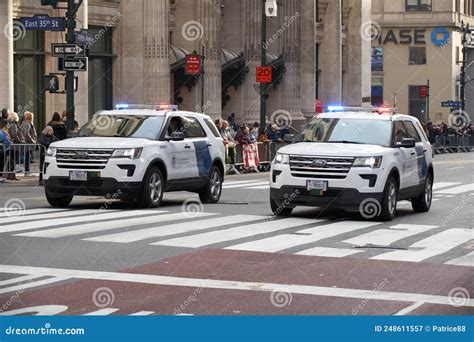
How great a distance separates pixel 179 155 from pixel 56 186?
2556 mm

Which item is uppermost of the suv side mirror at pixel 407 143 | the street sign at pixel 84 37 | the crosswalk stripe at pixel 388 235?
the street sign at pixel 84 37

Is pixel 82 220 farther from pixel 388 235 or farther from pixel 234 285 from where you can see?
pixel 234 285

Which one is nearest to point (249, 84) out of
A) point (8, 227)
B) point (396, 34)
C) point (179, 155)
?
point (179, 155)

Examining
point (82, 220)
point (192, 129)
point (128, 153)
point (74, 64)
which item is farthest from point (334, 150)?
point (74, 64)

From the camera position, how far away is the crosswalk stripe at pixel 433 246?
52.9ft

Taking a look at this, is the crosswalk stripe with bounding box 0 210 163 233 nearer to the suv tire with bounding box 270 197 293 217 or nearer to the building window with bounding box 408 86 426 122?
the suv tire with bounding box 270 197 293 217

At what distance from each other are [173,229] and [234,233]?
3.26 feet

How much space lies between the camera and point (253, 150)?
43.5 metres

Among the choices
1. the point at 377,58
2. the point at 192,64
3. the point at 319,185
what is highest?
the point at 377,58

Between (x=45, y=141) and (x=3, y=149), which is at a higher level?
(x=45, y=141)

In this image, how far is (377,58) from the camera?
348ft

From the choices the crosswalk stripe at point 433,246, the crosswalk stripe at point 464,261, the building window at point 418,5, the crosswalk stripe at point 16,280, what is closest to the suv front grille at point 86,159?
the crosswalk stripe at point 433,246

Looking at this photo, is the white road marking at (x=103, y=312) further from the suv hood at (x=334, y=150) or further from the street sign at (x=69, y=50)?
the street sign at (x=69, y=50)

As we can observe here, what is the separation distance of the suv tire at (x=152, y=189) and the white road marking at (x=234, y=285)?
872cm
